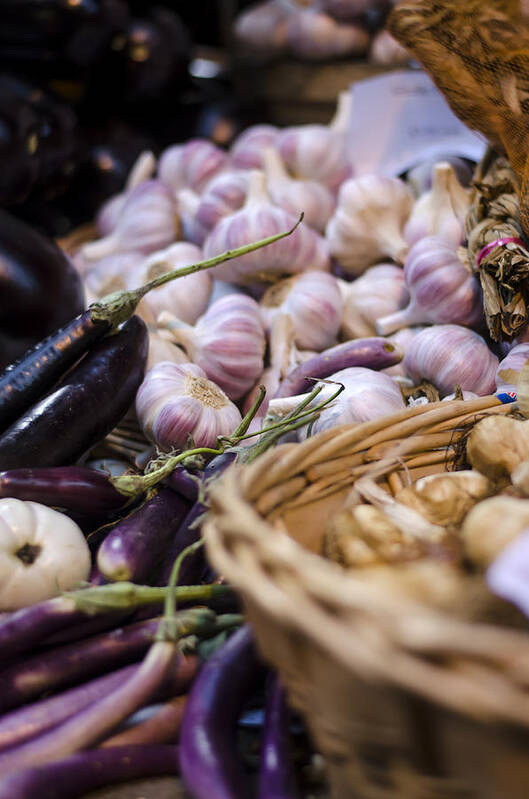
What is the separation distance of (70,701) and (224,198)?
1.03m

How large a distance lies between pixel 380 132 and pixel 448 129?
Answer: 0.49 feet

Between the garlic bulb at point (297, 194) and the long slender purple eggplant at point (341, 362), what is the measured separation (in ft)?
1.39

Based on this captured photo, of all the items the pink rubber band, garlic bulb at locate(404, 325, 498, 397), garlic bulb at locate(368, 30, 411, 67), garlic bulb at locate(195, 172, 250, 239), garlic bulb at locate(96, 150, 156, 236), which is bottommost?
garlic bulb at locate(96, 150, 156, 236)

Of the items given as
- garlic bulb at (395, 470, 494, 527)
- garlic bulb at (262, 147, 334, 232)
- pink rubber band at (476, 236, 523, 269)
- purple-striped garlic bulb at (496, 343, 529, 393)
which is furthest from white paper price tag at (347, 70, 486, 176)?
garlic bulb at (395, 470, 494, 527)

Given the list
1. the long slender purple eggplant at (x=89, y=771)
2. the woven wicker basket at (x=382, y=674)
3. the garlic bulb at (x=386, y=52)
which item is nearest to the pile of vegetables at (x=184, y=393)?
the long slender purple eggplant at (x=89, y=771)

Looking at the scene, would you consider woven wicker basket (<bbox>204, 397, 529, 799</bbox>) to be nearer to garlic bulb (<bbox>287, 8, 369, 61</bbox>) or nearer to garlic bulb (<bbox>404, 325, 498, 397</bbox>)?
garlic bulb (<bbox>404, 325, 498, 397</bbox>)

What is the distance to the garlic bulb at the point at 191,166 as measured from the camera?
1688 millimetres

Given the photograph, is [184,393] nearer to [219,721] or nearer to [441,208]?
[219,721]

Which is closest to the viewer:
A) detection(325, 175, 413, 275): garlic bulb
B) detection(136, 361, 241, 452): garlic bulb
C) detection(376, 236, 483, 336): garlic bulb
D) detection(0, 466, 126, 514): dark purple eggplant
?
detection(0, 466, 126, 514): dark purple eggplant

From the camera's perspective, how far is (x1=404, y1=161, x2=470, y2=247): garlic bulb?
1.27 meters

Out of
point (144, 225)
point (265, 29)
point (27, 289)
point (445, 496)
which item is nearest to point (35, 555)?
point (445, 496)

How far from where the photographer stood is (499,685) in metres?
0.38

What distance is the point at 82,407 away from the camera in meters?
0.95

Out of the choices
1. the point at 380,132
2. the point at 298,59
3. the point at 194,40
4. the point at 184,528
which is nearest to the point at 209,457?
the point at 184,528
